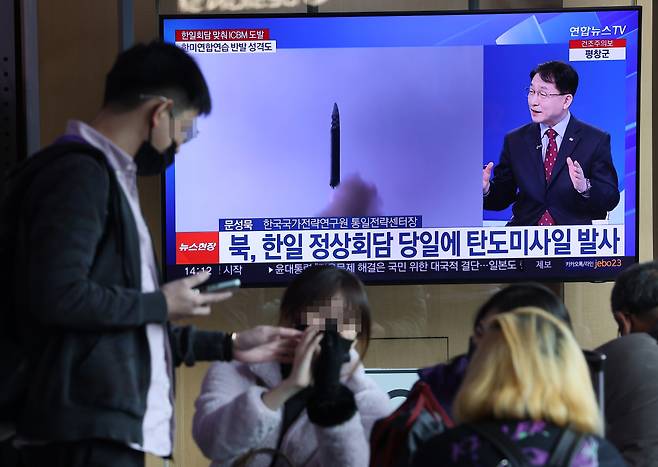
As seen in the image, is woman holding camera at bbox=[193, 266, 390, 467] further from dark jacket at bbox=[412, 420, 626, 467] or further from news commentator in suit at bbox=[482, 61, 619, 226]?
news commentator in suit at bbox=[482, 61, 619, 226]

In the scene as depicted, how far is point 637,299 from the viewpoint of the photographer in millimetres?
2955

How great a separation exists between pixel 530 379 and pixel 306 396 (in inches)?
36.4

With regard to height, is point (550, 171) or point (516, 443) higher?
point (550, 171)

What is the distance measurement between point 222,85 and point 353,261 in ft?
3.03

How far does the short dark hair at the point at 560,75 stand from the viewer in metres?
4.03

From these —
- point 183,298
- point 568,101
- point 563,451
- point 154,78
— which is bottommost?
point 563,451

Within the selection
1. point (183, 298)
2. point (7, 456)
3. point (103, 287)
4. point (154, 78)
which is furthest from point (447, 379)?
point (7, 456)

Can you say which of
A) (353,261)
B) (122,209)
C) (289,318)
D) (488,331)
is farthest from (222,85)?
(488,331)

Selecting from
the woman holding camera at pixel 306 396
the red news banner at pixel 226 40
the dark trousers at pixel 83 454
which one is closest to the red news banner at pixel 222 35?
the red news banner at pixel 226 40

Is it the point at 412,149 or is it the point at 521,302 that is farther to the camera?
the point at 412,149

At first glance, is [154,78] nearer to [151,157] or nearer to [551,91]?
[151,157]

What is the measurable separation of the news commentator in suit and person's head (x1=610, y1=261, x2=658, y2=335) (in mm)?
1033

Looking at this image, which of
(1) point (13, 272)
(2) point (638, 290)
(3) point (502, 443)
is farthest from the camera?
(2) point (638, 290)

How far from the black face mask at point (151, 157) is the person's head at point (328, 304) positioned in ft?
1.94
